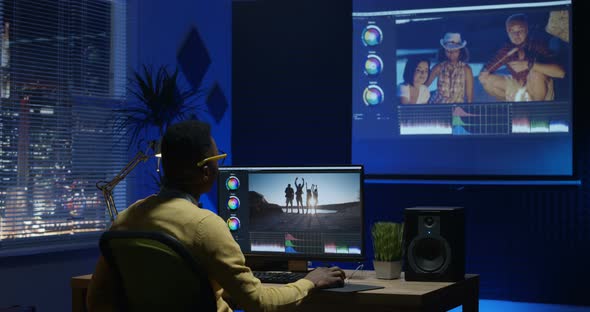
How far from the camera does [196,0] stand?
6445 mm

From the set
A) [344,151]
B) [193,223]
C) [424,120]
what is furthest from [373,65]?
[193,223]

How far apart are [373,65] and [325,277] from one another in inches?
136

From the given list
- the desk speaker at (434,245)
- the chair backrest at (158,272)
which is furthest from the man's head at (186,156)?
the desk speaker at (434,245)

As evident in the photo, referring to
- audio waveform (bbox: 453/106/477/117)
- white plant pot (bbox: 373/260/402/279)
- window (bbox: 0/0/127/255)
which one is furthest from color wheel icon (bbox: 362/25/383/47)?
white plant pot (bbox: 373/260/402/279)

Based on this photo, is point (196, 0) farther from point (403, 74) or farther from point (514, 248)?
point (514, 248)

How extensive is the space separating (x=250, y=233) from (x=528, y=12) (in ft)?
9.87

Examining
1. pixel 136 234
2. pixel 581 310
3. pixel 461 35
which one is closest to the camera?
pixel 136 234

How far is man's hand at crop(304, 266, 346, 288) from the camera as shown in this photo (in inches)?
101

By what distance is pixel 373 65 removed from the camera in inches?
232

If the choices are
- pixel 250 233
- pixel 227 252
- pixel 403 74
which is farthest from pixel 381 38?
pixel 227 252

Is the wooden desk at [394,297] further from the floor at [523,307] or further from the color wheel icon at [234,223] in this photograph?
the floor at [523,307]

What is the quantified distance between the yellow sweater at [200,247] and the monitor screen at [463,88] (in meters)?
3.65

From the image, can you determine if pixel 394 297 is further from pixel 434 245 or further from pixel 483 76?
pixel 483 76

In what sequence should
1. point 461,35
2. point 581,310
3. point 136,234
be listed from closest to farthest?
point 136,234 < point 581,310 < point 461,35
